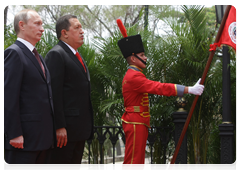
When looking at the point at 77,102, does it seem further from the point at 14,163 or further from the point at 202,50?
the point at 202,50

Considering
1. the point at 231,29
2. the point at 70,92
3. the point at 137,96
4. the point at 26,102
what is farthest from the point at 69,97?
the point at 231,29

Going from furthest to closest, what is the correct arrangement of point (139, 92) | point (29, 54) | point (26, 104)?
1. point (139, 92)
2. point (29, 54)
3. point (26, 104)

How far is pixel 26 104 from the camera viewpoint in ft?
7.79

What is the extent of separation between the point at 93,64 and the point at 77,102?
1998mm

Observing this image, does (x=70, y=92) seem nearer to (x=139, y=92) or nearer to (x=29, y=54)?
(x=29, y=54)

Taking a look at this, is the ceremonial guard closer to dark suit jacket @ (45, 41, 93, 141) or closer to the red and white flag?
dark suit jacket @ (45, 41, 93, 141)

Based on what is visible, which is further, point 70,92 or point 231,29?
point 231,29

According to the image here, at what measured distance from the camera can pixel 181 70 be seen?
14.8 ft

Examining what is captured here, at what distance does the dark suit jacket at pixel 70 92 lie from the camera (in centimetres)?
287

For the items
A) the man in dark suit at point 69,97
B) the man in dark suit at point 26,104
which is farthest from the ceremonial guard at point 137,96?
the man in dark suit at point 26,104

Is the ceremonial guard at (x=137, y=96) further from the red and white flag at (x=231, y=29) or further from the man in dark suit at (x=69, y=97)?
the red and white flag at (x=231, y=29)

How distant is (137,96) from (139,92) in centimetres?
6

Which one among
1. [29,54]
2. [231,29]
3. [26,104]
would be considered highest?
[231,29]

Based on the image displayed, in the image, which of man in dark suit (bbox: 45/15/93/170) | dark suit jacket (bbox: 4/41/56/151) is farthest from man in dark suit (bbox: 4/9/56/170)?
man in dark suit (bbox: 45/15/93/170)
